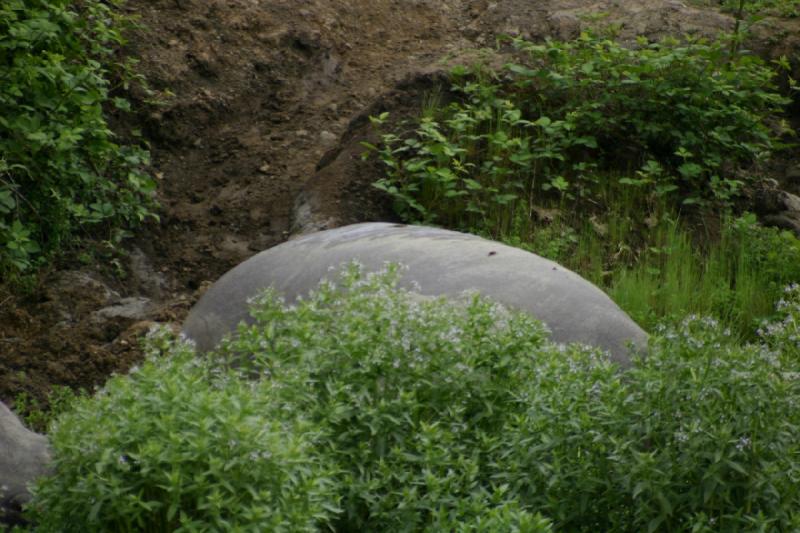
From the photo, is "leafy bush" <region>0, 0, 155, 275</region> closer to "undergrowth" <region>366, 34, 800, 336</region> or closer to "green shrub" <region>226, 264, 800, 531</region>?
"undergrowth" <region>366, 34, 800, 336</region>

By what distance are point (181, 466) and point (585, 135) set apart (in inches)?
189

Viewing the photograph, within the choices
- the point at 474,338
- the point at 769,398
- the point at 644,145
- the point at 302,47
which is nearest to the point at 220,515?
the point at 474,338

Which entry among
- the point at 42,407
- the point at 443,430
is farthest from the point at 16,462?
Answer: the point at 443,430

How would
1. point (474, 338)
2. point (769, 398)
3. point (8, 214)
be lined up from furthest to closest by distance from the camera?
point (8, 214) < point (474, 338) < point (769, 398)

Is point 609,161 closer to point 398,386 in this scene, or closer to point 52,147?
point 52,147

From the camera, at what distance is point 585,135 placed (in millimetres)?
6863

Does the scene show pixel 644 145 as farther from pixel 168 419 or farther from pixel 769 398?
pixel 168 419

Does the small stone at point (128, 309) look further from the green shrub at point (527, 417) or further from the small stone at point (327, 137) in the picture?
the green shrub at point (527, 417)

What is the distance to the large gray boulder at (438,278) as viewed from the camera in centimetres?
429

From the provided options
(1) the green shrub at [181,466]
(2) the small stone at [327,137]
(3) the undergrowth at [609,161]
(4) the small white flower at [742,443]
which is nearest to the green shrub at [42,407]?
(1) the green shrub at [181,466]

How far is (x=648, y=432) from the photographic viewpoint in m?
2.92

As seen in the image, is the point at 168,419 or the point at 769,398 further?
the point at 769,398

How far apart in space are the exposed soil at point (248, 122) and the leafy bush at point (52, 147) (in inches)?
11.4

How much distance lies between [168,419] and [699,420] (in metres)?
1.40
